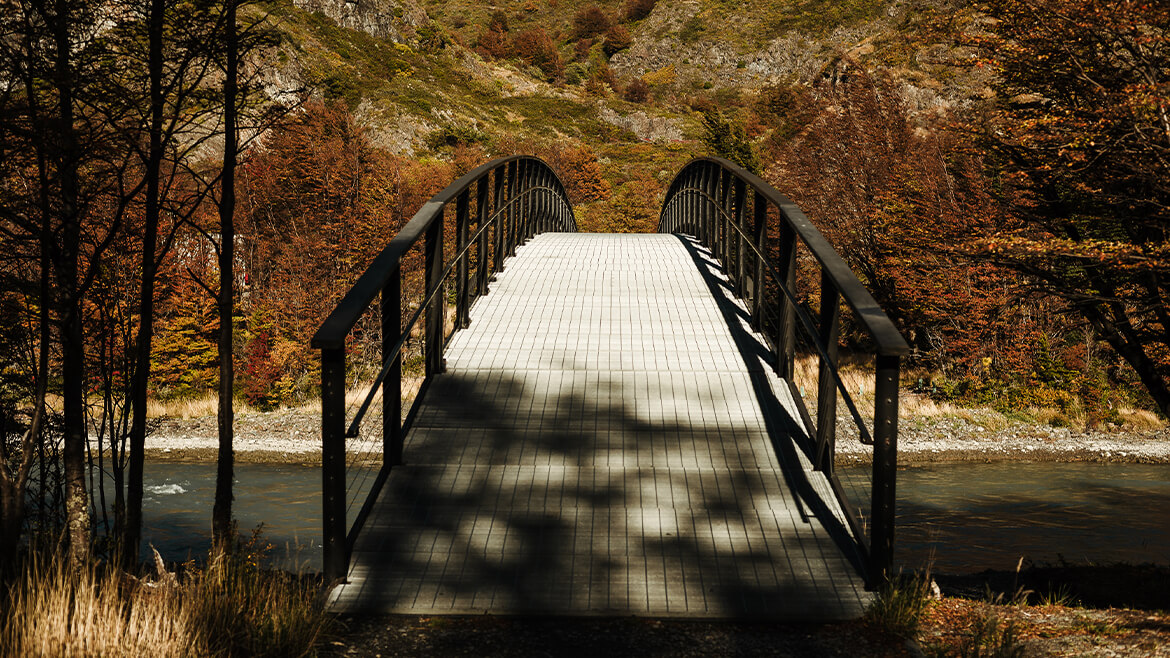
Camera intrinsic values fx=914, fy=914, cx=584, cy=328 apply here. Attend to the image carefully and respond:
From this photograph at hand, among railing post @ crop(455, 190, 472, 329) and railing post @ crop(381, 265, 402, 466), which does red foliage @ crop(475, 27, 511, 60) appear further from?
railing post @ crop(381, 265, 402, 466)

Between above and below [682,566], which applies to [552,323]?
above

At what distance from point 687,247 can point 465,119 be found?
6019 centimetres

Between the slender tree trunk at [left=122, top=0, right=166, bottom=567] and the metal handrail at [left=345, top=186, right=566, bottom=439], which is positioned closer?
the metal handrail at [left=345, top=186, right=566, bottom=439]

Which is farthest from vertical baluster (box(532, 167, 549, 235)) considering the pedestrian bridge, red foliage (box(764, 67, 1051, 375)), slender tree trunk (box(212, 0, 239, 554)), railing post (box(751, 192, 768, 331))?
slender tree trunk (box(212, 0, 239, 554))

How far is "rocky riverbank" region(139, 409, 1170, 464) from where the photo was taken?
82.4 feet

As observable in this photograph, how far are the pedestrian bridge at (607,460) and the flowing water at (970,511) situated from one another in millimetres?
7598

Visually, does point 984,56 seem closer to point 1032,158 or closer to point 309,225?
point 1032,158

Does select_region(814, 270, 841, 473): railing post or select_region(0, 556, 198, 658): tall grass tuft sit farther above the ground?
select_region(814, 270, 841, 473): railing post

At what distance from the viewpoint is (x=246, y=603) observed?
3.86m

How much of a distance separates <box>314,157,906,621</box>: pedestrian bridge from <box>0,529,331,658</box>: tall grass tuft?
54cm

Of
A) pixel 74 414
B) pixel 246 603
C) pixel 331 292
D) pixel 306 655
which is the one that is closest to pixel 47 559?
pixel 74 414

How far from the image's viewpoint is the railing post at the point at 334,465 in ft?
14.2

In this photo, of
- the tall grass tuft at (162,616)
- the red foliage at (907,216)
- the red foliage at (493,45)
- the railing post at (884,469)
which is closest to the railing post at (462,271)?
the tall grass tuft at (162,616)

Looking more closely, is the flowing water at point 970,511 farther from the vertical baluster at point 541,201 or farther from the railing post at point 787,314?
the railing post at point 787,314
